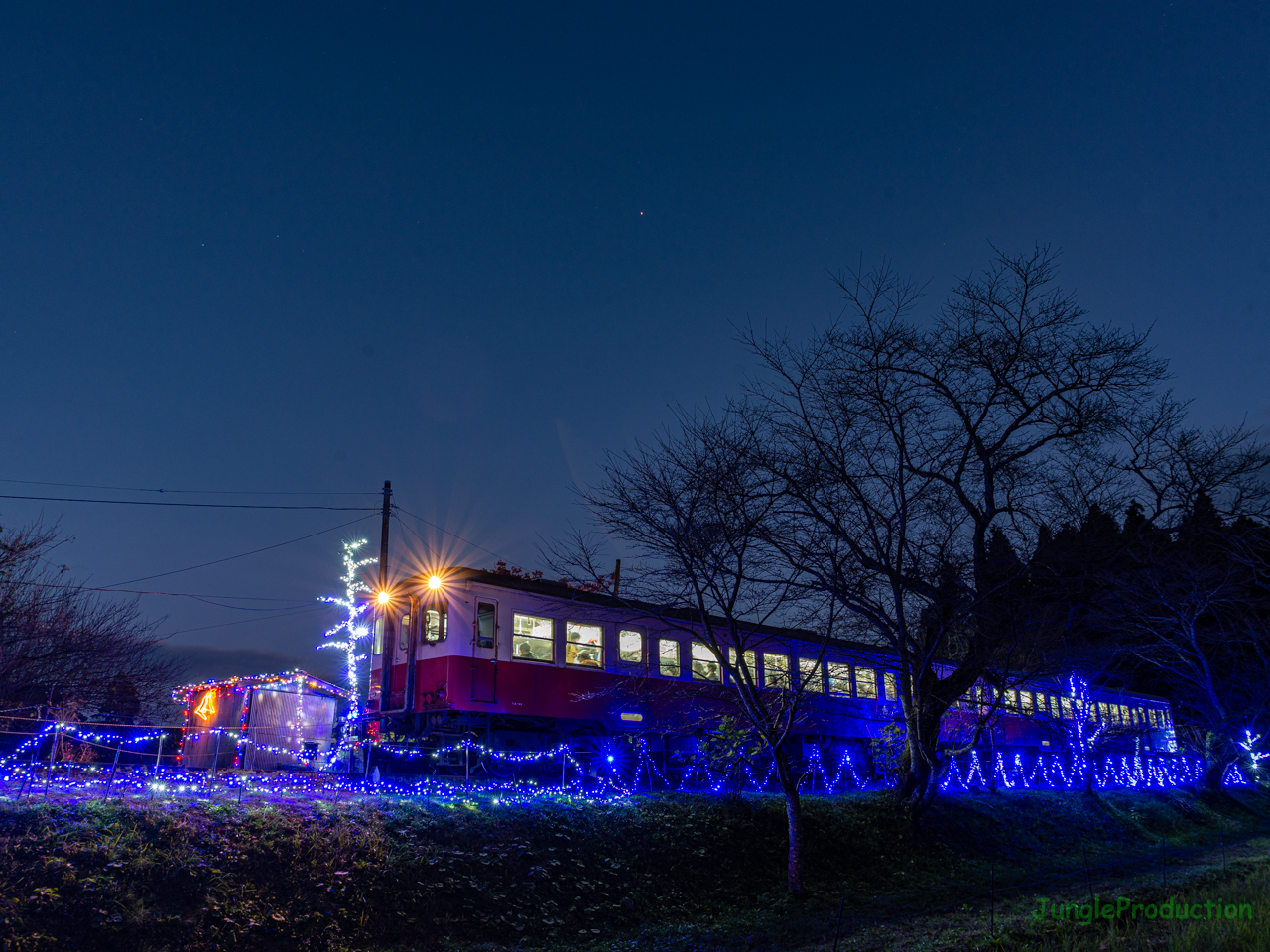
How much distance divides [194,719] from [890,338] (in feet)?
63.4

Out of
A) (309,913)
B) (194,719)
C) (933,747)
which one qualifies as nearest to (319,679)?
(194,719)

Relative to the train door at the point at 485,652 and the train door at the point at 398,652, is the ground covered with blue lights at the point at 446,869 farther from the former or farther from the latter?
the train door at the point at 398,652

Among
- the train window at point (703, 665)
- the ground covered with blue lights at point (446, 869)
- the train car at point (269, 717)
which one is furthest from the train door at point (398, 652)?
the train window at point (703, 665)

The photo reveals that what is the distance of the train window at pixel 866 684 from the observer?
22.7 meters

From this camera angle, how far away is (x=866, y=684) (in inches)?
909

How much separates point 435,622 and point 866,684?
1257 cm

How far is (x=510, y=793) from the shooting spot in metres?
13.6

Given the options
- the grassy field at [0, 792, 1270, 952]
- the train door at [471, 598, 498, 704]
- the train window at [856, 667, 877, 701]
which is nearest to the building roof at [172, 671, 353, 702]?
the train door at [471, 598, 498, 704]

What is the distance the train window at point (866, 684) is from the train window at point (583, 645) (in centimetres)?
844

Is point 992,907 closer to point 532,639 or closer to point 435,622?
point 532,639

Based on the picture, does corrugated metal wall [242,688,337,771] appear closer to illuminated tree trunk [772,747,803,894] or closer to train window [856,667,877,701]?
illuminated tree trunk [772,747,803,894]

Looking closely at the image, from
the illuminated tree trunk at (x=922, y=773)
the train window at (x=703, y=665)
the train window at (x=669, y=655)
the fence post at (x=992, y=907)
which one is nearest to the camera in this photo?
the fence post at (x=992, y=907)

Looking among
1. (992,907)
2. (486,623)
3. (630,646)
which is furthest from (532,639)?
(992,907)

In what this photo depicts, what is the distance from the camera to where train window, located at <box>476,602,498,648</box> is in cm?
1635
